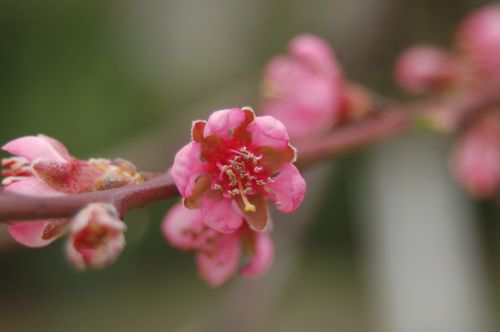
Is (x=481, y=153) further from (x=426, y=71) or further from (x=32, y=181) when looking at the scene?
(x=32, y=181)

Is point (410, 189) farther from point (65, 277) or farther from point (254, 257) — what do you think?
point (65, 277)

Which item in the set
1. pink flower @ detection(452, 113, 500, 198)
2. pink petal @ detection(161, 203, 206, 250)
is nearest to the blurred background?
pink petal @ detection(161, 203, 206, 250)

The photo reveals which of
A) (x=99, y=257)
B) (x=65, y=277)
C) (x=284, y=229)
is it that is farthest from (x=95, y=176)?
(x=65, y=277)

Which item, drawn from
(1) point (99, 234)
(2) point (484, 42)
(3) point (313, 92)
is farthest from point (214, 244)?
(2) point (484, 42)

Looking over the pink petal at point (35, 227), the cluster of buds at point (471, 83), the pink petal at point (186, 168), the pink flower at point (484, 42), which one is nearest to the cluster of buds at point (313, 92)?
the cluster of buds at point (471, 83)

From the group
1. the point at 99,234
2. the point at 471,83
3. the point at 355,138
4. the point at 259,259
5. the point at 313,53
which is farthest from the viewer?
Result: the point at 471,83
